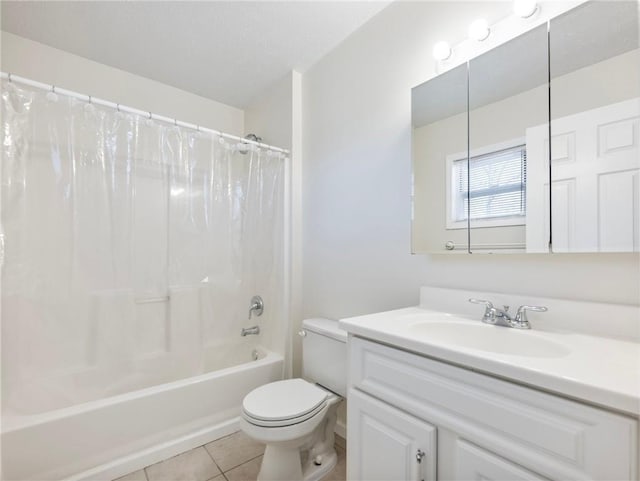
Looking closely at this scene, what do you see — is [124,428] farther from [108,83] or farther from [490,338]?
[108,83]

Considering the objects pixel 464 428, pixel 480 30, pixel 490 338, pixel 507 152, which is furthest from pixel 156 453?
pixel 480 30

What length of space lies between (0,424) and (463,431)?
5.89ft

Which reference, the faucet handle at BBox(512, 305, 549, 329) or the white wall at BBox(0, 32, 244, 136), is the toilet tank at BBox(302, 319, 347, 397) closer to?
the faucet handle at BBox(512, 305, 549, 329)

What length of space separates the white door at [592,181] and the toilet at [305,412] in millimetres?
1039

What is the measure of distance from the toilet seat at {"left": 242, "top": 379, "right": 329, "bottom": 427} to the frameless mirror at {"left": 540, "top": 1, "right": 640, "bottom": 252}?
1190 millimetres

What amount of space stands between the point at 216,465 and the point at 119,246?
4.22 feet

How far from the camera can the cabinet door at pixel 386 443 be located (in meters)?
0.86

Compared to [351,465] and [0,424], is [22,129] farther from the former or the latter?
[351,465]

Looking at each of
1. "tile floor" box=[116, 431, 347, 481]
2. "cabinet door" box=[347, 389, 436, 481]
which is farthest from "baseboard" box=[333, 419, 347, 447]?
"cabinet door" box=[347, 389, 436, 481]

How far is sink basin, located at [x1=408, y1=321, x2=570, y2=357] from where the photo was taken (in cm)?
92

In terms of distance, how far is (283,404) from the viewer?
4.53 feet

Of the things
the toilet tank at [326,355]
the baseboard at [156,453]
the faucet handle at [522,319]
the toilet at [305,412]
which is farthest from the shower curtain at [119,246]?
the faucet handle at [522,319]

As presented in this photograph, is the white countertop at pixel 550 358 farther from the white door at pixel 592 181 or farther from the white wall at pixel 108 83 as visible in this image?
the white wall at pixel 108 83

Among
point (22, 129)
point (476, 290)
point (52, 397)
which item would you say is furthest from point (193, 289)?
point (476, 290)
